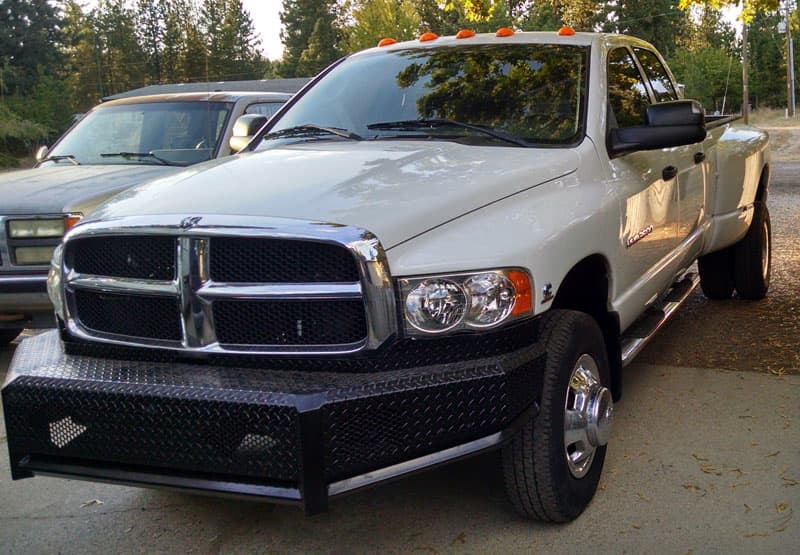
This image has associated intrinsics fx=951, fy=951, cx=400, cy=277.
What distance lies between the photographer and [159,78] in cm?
2617

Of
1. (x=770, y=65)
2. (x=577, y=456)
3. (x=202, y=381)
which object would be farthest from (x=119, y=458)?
(x=770, y=65)

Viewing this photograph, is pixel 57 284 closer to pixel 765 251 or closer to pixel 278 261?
pixel 278 261

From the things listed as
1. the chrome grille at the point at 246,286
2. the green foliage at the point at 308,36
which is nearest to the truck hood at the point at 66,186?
the chrome grille at the point at 246,286

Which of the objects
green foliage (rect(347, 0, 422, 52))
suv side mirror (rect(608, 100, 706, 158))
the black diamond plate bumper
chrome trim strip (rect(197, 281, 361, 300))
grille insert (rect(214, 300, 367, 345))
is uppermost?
green foliage (rect(347, 0, 422, 52))

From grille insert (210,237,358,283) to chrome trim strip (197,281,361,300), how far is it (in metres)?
0.02

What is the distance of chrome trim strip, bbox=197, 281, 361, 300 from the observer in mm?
2893

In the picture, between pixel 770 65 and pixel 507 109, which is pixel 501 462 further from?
pixel 770 65

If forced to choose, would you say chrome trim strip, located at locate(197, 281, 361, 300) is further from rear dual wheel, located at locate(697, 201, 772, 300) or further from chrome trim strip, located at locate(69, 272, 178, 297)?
rear dual wheel, located at locate(697, 201, 772, 300)

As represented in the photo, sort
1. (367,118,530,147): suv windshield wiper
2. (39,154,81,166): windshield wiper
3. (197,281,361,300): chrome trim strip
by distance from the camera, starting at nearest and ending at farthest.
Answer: (197,281,361,300): chrome trim strip
(367,118,530,147): suv windshield wiper
(39,154,81,166): windshield wiper

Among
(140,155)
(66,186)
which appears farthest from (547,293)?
(140,155)

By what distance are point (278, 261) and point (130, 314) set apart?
24.6 inches

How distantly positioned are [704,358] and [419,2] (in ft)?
215

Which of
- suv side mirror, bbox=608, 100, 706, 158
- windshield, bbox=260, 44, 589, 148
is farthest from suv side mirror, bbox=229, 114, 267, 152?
suv side mirror, bbox=608, 100, 706, 158

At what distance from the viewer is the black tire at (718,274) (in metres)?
6.99
